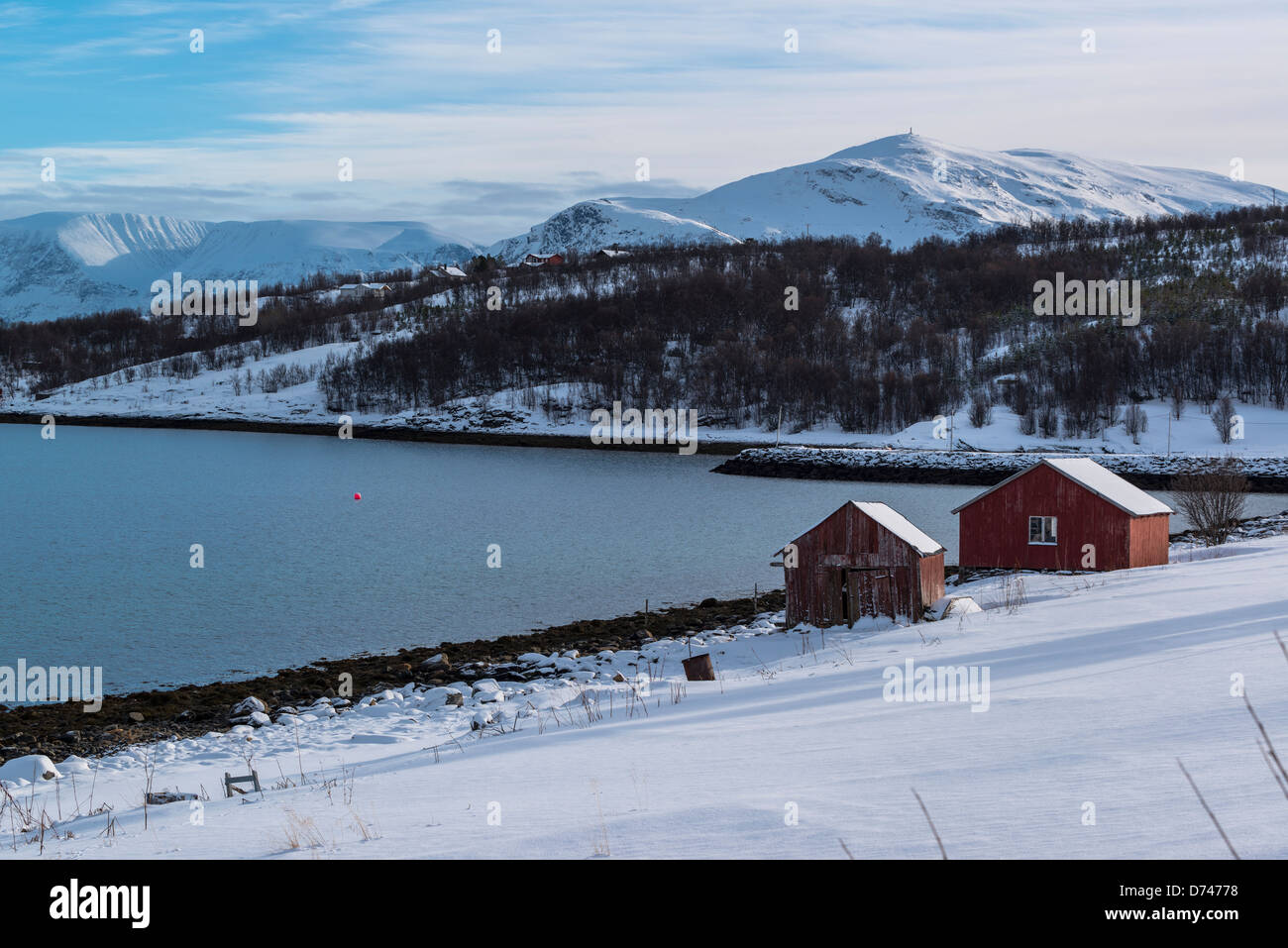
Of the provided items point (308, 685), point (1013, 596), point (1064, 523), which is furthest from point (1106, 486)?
point (308, 685)

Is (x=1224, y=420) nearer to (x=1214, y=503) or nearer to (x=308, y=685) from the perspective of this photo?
(x=1214, y=503)

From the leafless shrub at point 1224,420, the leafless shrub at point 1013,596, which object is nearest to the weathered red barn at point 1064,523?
the leafless shrub at point 1013,596

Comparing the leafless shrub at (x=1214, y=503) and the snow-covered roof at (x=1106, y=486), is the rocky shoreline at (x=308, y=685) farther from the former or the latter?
the leafless shrub at (x=1214, y=503)

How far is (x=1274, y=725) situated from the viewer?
28.3 ft

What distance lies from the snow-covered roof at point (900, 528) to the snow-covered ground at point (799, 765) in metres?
5.61

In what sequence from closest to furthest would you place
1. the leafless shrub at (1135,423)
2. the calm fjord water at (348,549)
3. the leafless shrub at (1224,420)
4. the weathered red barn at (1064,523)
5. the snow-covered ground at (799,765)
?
the snow-covered ground at (799,765), the calm fjord water at (348,549), the weathered red barn at (1064,523), the leafless shrub at (1224,420), the leafless shrub at (1135,423)

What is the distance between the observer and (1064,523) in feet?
120

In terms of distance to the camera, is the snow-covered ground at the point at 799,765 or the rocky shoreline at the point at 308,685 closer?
the snow-covered ground at the point at 799,765

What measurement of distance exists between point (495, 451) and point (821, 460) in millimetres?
32407

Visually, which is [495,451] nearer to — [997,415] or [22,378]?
[997,415]

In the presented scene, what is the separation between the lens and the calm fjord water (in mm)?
30625

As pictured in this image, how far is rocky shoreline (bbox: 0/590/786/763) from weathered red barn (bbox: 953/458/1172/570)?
937 centimetres

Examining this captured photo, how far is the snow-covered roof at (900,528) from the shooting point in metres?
27.5
